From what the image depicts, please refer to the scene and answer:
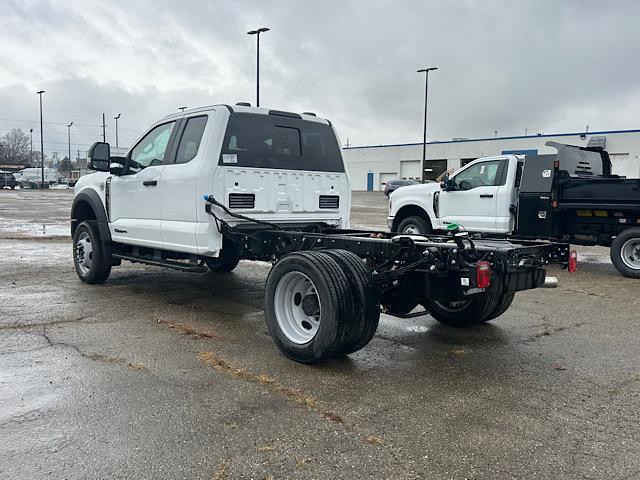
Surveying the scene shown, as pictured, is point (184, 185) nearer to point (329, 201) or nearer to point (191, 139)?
point (191, 139)

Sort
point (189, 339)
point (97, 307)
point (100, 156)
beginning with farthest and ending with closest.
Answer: point (100, 156)
point (97, 307)
point (189, 339)

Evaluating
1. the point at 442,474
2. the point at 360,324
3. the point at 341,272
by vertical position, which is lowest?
the point at 442,474

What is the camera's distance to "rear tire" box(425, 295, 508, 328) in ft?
18.7

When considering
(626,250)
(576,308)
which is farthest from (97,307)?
(626,250)

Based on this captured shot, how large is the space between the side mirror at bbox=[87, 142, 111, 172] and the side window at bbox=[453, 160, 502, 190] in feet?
21.9

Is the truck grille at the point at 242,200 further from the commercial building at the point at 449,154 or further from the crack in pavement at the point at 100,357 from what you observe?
the commercial building at the point at 449,154

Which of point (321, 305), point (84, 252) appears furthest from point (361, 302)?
point (84, 252)

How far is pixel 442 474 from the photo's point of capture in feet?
9.75

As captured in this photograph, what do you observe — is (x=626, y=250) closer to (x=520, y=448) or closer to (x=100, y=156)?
(x=520, y=448)

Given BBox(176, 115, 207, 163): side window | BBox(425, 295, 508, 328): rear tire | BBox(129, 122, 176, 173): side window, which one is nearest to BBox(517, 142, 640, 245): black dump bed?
BBox(425, 295, 508, 328): rear tire

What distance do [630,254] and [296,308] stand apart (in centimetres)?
723

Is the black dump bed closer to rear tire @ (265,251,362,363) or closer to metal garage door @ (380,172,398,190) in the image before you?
rear tire @ (265,251,362,363)

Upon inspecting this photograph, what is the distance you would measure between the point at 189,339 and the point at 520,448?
3218 mm

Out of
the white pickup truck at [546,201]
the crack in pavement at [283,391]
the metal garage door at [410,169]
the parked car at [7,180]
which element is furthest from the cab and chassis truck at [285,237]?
the metal garage door at [410,169]
